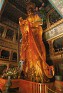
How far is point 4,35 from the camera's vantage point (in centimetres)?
766

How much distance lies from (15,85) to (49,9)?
14.7 ft

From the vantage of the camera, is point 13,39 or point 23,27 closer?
point 23,27

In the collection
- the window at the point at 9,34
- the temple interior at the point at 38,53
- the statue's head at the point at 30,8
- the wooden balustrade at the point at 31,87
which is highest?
the statue's head at the point at 30,8

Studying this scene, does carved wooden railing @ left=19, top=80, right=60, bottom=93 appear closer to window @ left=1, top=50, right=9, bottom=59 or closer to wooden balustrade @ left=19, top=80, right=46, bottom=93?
wooden balustrade @ left=19, top=80, right=46, bottom=93

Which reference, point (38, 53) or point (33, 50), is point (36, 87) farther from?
point (33, 50)

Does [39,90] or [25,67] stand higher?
[25,67]

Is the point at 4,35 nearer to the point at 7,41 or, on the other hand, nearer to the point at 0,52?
the point at 7,41


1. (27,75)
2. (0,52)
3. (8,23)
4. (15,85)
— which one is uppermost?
(8,23)

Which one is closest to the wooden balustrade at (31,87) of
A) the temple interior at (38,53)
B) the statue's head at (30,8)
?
the temple interior at (38,53)

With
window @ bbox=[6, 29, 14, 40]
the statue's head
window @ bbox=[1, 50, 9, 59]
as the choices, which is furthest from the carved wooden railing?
→ window @ bbox=[6, 29, 14, 40]

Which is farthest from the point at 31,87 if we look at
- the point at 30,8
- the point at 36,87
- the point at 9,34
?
the point at 9,34

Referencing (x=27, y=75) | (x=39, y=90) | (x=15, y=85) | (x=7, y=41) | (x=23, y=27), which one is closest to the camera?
(x=39, y=90)

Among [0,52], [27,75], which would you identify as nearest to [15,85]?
[27,75]

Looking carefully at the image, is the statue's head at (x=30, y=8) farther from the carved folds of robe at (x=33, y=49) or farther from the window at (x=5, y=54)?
the window at (x=5, y=54)
